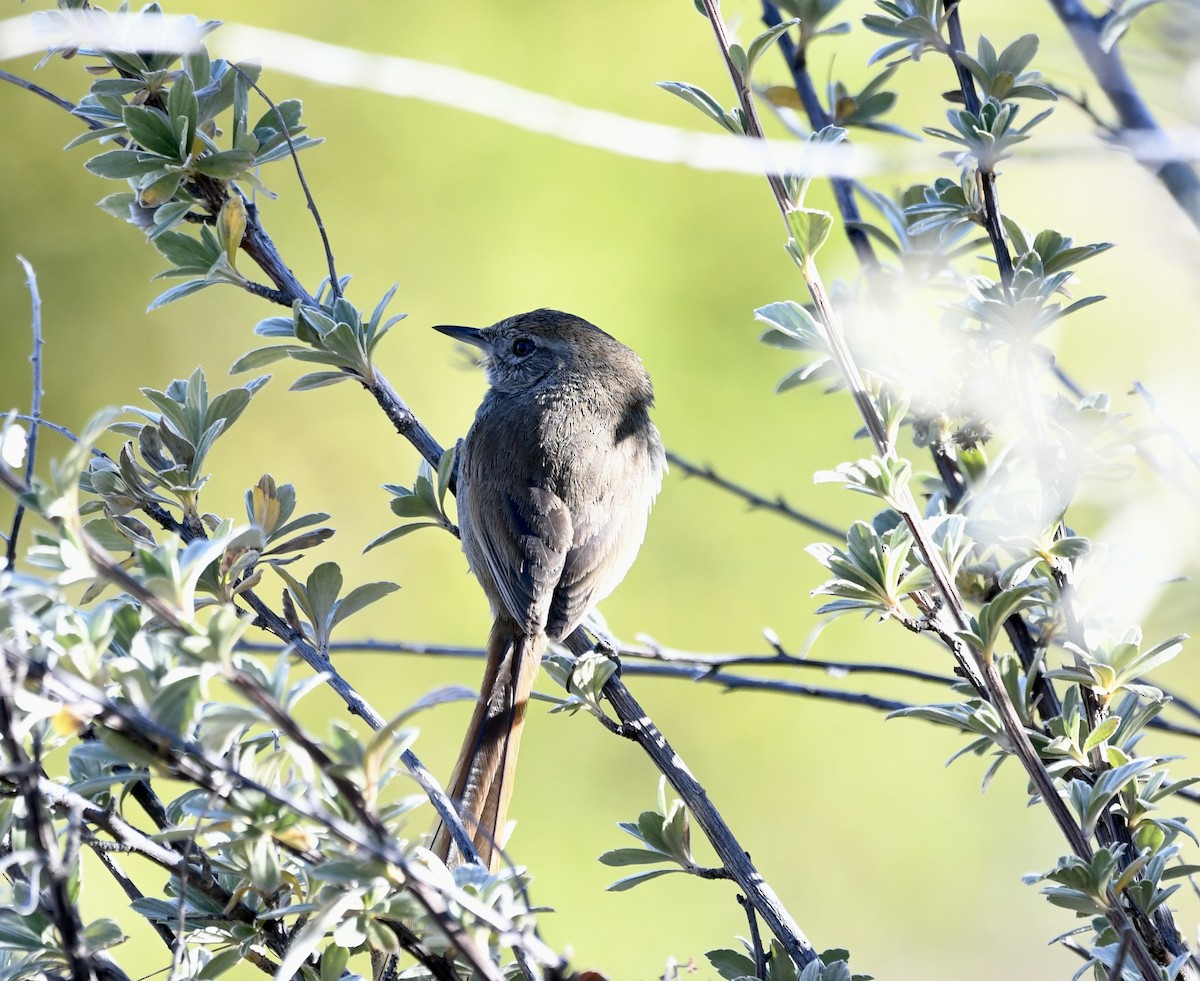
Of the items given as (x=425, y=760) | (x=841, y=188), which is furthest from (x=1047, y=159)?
(x=425, y=760)

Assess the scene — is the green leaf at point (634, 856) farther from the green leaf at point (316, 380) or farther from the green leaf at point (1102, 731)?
the green leaf at point (316, 380)

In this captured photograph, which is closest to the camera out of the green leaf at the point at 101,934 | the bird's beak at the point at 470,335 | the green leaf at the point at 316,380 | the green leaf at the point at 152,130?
the green leaf at the point at 101,934

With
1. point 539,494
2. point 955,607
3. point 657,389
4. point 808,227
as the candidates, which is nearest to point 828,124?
point 808,227

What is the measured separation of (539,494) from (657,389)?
83.9 inches

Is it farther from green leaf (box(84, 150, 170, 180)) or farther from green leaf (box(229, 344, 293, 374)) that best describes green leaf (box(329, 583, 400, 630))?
green leaf (box(84, 150, 170, 180))

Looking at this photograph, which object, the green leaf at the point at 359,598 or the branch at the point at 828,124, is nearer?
the green leaf at the point at 359,598

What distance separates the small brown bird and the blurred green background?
1239 millimetres

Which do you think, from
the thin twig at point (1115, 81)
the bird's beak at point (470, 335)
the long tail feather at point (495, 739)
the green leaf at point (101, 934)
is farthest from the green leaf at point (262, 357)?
the bird's beak at point (470, 335)

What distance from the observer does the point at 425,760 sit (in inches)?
173

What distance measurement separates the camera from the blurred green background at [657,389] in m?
4.57

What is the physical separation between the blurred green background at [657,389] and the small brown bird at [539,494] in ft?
4.07

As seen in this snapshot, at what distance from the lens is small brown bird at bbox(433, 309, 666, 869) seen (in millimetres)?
2514

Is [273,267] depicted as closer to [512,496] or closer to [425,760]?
[512,496]

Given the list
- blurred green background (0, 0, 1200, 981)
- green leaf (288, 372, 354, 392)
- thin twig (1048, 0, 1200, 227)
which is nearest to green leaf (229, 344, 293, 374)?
green leaf (288, 372, 354, 392)
